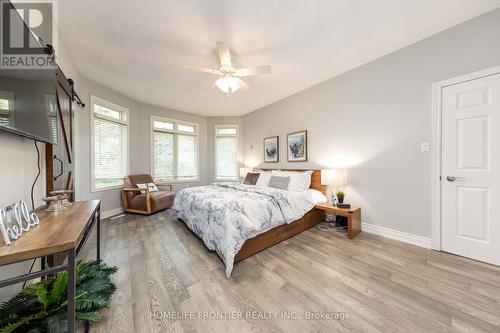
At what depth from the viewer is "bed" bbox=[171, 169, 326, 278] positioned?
6.23 feet

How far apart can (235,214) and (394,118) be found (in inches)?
104

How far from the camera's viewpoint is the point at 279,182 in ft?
11.4

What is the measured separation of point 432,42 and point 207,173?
541 centimetres

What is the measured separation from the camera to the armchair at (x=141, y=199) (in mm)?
3686

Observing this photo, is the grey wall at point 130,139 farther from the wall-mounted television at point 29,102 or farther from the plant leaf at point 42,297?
the plant leaf at point 42,297

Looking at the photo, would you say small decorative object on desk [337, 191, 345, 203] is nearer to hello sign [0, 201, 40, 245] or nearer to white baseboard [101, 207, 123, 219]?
hello sign [0, 201, 40, 245]

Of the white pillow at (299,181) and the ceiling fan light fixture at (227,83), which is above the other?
the ceiling fan light fixture at (227,83)

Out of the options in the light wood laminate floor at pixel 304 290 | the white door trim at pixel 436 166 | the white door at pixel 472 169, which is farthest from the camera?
the white door trim at pixel 436 166

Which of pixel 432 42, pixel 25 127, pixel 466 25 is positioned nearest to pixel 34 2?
pixel 25 127

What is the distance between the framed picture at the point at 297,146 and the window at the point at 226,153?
202cm

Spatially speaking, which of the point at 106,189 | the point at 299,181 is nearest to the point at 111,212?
the point at 106,189

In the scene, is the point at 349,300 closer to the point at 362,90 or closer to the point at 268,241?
the point at 268,241

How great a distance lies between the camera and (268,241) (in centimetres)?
234

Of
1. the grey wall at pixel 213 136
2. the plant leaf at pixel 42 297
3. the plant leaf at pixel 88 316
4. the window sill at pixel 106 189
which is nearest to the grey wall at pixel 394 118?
the grey wall at pixel 213 136
